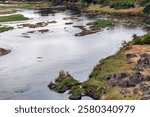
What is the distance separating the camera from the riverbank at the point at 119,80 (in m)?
38.7

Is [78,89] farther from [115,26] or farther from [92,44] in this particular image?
[115,26]

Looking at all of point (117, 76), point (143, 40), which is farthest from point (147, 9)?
point (117, 76)

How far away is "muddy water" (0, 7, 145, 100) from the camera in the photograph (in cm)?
4603

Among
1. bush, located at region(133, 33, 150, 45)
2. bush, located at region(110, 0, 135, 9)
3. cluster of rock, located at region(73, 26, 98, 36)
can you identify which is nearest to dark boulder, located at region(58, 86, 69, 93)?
bush, located at region(133, 33, 150, 45)

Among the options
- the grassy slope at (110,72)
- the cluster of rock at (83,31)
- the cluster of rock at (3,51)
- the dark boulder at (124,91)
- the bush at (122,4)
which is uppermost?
the dark boulder at (124,91)

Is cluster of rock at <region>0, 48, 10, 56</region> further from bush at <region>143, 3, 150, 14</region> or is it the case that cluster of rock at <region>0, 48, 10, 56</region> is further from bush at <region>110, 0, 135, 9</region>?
bush at <region>110, 0, 135, 9</region>

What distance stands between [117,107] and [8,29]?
8658cm

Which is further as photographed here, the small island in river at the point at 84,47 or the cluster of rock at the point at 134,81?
the small island in river at the point at 84,47

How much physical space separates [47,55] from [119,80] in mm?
25058

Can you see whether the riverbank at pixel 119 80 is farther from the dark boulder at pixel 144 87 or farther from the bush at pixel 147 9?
the bush at pixel 147 9

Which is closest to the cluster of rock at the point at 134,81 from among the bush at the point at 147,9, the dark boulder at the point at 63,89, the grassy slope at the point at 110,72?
the grassy slope at the point at 110,72

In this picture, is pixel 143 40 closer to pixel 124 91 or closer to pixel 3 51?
pixel 124 91

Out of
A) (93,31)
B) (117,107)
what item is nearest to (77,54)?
(93,31)

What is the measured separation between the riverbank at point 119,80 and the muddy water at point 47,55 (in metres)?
2.24
